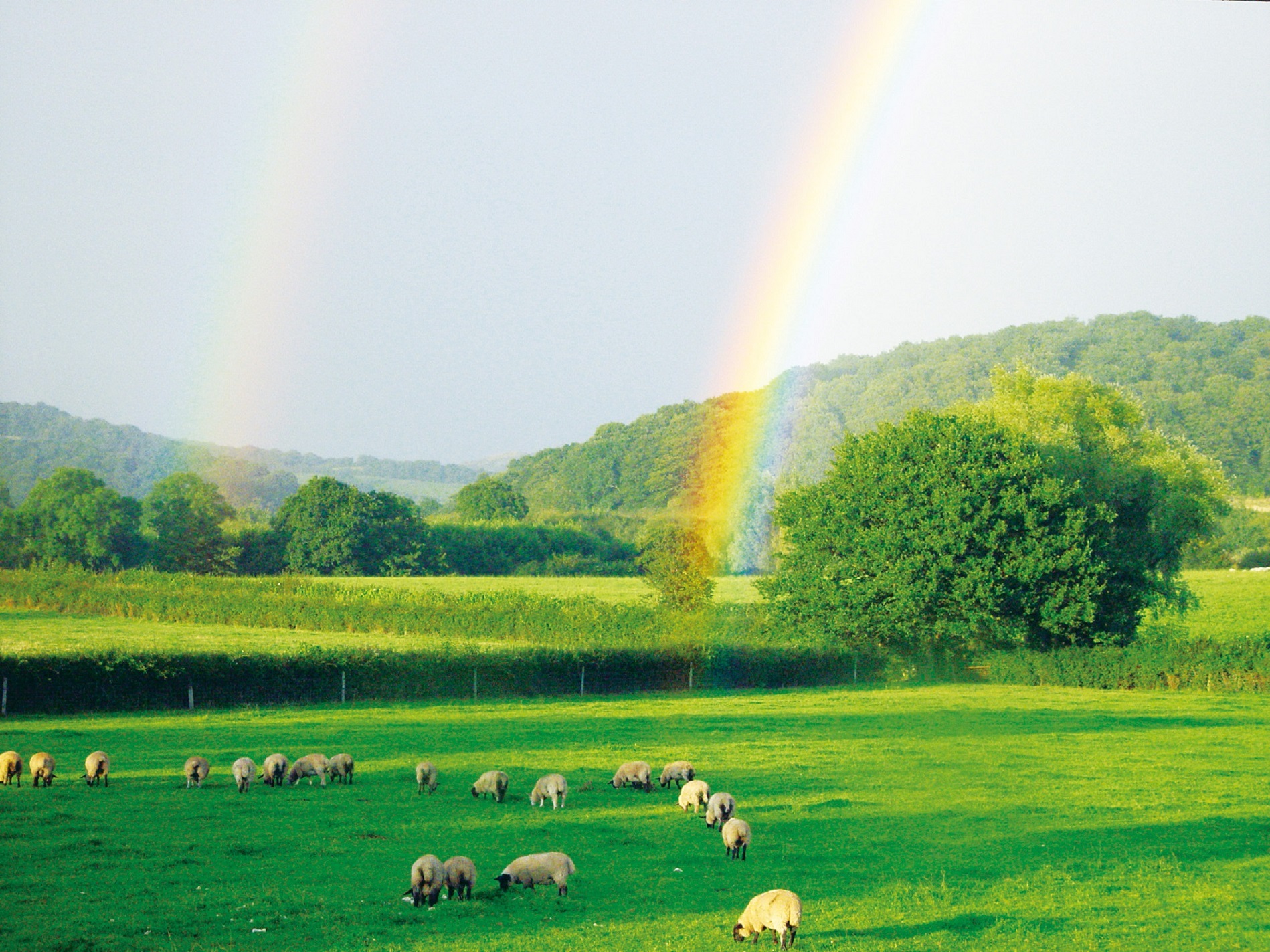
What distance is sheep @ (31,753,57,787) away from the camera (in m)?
18.8

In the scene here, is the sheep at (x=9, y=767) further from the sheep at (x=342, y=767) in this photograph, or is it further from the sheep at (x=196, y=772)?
the sheep at (x=342, y=767)

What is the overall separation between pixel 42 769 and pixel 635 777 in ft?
33.0

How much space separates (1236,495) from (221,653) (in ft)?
256

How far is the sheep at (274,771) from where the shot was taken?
1950 cm

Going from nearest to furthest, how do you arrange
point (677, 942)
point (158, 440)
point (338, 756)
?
point (677, 942)
point (338, 756)
point (158, 440)

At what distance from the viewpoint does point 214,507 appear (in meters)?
87.3

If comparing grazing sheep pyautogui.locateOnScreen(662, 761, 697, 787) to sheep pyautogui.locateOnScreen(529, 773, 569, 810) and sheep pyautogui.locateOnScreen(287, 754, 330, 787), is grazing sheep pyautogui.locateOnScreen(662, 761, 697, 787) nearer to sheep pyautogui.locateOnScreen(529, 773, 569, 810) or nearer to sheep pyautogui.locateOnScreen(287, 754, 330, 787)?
sheep pyautogui.locateOnScreen(529, 773, 569, 810)

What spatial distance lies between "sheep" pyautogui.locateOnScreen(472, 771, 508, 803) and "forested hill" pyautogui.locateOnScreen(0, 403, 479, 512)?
75.4 metres

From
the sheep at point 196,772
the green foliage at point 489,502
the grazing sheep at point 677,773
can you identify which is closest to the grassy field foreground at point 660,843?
the sheep at point 196,772

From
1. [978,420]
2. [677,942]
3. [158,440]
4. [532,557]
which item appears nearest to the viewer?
[677,942]

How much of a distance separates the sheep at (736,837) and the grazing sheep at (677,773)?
5135 millimetres

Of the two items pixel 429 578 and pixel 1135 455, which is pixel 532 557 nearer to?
pixel 429 578

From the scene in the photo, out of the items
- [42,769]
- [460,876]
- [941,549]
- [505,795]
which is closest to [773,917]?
[460,876]

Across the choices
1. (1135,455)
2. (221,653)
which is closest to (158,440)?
(221,653)
